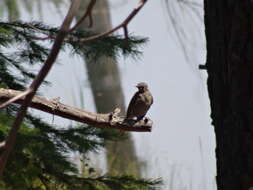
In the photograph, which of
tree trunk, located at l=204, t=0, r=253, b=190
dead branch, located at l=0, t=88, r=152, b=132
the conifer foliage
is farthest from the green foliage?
tree trunk, located at l=204, t=0, r=253, b=190

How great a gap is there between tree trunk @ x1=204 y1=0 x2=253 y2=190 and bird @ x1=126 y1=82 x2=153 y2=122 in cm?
89

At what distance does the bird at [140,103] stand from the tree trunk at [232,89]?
89cm

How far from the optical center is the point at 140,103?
3031 millimetres

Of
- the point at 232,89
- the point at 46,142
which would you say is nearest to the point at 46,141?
the point at 46,142

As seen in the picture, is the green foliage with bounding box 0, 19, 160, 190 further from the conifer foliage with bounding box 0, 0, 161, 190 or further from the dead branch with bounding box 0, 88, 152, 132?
the dead branch with bounding box 0, 88, 152, 132

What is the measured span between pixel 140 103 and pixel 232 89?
1.36 meters

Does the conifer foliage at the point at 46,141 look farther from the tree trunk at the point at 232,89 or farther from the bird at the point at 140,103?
the tree trunk at the point at 232,89

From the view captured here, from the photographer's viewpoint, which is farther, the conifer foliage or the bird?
the conifer foliage

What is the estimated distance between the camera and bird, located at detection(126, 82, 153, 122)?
2774 mm

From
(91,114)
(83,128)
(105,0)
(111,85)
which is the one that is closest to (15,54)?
(83,128)

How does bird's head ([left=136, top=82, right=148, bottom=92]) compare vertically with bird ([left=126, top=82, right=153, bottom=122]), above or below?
above

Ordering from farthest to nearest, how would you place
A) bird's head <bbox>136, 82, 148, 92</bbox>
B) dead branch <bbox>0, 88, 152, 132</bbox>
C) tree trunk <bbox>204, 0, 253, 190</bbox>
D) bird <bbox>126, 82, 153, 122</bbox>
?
bird's head <bbox>136, 82, 148, 92</bbox> < bird <bbox>126, 82, 153, 122</bbox> < dead branch <bbox>0, 88, 152, 132</bbox> < tree trunk <bbox>204, 0, 253, 190</bbox>

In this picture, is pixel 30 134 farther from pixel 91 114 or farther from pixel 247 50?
pixel 247 50

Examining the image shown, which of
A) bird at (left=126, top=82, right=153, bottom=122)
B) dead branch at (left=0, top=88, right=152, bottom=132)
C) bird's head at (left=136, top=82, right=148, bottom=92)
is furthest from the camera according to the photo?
bird's head at (left=136, top=82, right=148, bottom=92)
